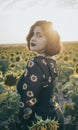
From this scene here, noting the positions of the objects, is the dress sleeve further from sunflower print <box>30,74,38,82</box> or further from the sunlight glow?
the sunlight glow

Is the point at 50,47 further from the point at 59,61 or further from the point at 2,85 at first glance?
the point at 2,85

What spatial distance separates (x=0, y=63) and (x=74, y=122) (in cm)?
61

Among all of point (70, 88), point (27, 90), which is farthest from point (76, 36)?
point (27, 90)

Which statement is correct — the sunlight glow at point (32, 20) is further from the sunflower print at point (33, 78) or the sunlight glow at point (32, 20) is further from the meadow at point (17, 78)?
the sunflower print at point (33, 78)

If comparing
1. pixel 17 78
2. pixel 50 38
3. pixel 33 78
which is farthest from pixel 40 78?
pixel 50 38

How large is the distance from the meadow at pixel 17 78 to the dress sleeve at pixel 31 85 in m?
0.04

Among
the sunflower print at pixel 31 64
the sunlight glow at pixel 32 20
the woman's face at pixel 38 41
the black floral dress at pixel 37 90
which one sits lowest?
the black floral dress at pixel 37 90

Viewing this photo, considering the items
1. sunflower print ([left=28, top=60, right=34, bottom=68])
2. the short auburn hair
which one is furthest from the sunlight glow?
sunflower print ([left=28, top=60, right=34, bottom=68])

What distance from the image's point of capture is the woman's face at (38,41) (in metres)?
2.04

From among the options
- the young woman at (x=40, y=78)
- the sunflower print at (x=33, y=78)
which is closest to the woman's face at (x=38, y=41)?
the young woman at (x=40, y=78)

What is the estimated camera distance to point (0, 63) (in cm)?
208

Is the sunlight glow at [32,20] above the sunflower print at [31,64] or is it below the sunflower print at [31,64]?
above

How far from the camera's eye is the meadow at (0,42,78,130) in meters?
2.03

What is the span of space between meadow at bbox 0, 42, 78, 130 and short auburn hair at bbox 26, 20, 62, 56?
0.04m
